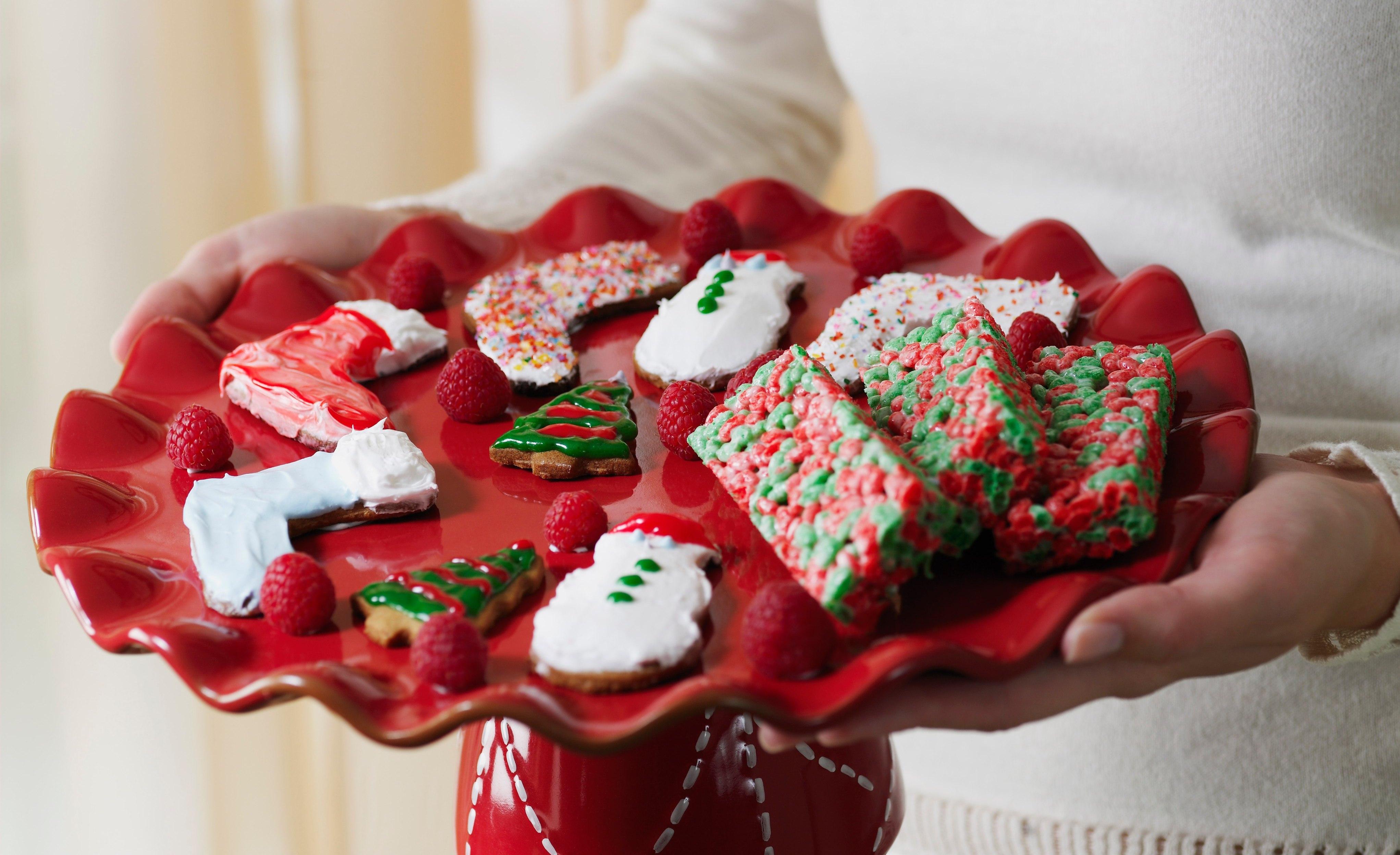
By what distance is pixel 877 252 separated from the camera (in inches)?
59.4

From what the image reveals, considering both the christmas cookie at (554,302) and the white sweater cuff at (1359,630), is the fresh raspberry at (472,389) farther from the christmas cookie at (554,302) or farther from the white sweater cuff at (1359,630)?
the white sweater cuff at (1359,630)

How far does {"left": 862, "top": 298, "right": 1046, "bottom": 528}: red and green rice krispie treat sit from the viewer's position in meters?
0.94

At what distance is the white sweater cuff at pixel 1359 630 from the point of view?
1.09 m

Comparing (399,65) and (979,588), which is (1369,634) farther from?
(399,65)

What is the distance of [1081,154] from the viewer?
5.00 ft

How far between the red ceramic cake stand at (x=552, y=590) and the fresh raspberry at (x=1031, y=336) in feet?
0.34

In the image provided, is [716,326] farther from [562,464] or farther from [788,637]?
[788,637]

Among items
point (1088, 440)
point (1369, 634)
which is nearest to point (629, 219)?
point (1088, 440)

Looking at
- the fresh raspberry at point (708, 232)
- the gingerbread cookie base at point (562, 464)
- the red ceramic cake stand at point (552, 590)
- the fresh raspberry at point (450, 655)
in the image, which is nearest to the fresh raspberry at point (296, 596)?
the red ceramic cake stand at point (552, 590)

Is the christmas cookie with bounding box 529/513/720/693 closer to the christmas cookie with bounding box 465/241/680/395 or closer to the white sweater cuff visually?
the christmas cookie with bounding box 465/241/680/395

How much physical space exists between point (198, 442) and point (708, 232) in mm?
700

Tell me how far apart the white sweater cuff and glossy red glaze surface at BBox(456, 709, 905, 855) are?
462 mm

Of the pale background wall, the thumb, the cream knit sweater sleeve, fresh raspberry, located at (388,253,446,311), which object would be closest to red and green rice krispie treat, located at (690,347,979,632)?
the thumb

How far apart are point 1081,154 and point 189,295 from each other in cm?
113
